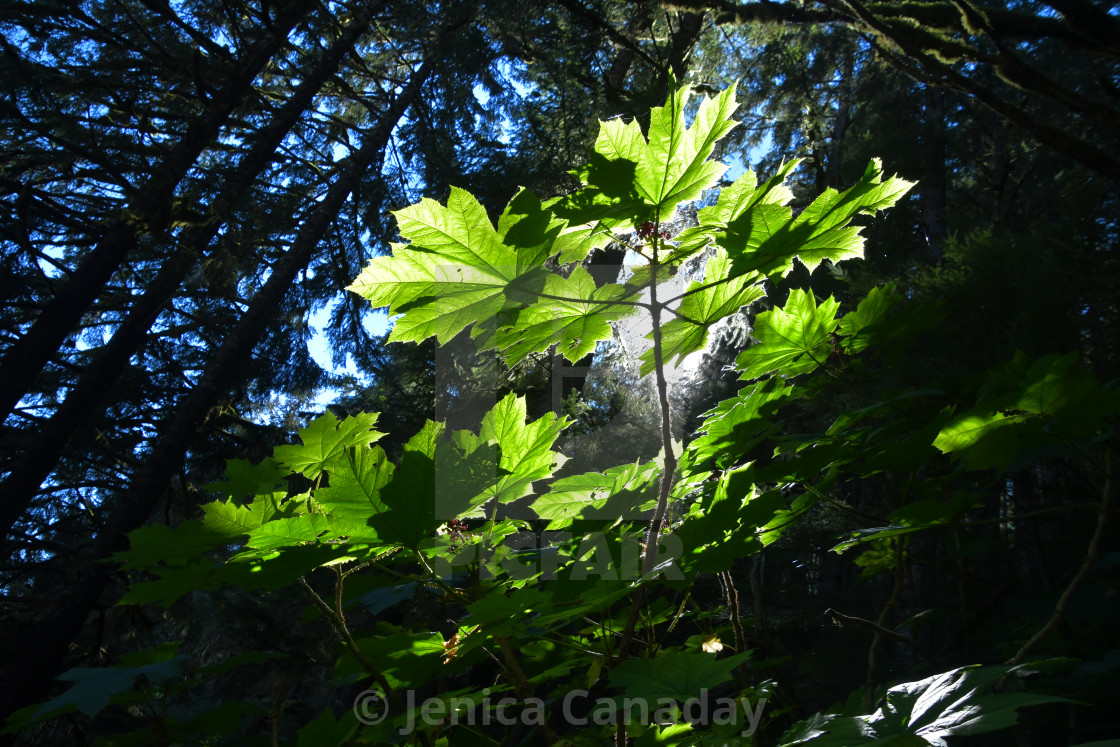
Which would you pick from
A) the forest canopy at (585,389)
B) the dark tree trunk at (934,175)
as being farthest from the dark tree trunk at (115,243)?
the dark tree trunk at (934,175)

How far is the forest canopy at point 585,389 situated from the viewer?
2.89 ft

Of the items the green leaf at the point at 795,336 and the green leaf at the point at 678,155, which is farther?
the green leaf at the point at 795,336

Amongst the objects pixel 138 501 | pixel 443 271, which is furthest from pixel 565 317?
pixel 138 501

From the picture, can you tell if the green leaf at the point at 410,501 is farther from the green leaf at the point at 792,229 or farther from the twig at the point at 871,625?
the twig at the point at 871,625

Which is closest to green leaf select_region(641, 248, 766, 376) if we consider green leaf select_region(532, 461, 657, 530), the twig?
green leaf select_region(532, 461, 657, 530)

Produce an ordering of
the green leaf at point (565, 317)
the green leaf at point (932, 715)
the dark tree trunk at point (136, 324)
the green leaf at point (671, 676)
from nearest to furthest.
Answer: the green leaf at point (932, 715), the green leaf at point (671, 676), the green leaf at point (565, 317), the dark tree trunk at point (136, 324)

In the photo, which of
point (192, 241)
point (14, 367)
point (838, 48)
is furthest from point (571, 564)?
point (838, 48)

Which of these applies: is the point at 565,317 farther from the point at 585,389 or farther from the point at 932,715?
the point at 585,389

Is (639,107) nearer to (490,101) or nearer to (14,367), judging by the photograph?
(490,101)

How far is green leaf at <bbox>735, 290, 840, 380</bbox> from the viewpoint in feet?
3.66

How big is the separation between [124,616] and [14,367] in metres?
2.33

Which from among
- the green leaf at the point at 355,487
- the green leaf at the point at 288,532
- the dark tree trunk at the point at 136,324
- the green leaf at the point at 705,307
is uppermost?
the dark tree trunk at the point at 136,324

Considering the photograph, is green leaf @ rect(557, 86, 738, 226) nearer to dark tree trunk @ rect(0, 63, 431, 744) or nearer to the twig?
the twig

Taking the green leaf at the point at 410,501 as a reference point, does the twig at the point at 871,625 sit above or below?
below
